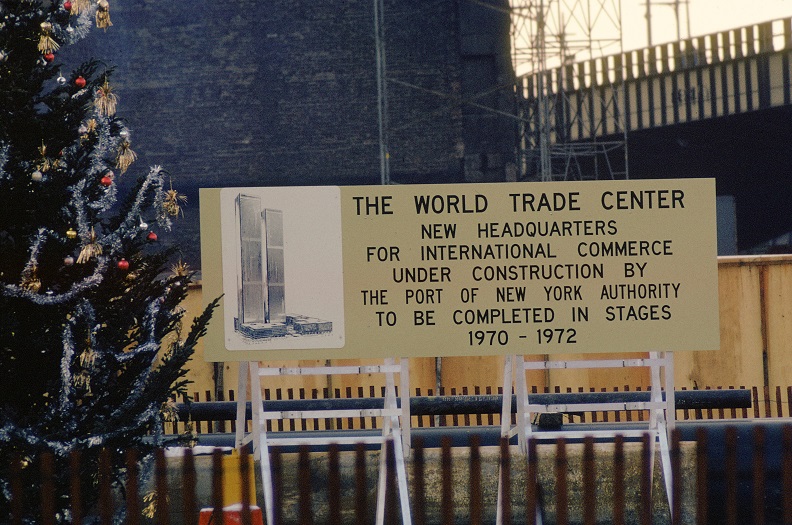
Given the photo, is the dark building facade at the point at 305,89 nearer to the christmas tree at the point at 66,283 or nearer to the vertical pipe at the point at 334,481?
the christmas tree at the point at 66,283

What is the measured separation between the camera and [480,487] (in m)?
6.28

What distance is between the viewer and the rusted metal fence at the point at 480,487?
5.56m

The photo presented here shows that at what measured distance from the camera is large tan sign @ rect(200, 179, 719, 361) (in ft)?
26.0

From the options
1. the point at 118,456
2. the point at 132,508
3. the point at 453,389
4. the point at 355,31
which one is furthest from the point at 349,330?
the point at 355,31

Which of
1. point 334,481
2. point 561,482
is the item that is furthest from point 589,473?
point 334,481

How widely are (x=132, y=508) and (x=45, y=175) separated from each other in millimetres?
2142

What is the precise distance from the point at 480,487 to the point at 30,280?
285 centimetres

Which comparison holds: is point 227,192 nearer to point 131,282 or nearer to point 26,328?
point 131,282

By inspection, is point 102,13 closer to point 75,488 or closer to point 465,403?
point 75,488

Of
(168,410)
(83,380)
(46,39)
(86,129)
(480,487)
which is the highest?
(46,39)

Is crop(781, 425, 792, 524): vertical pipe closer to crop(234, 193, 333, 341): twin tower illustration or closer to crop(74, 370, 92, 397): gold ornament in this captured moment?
crop(234, 193, 333, 341): twin tower illustration

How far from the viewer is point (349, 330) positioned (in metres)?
7.96

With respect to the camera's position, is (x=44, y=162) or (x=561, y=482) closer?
(x=561, y=482)

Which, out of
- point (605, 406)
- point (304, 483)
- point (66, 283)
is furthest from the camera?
point (605, 406)
